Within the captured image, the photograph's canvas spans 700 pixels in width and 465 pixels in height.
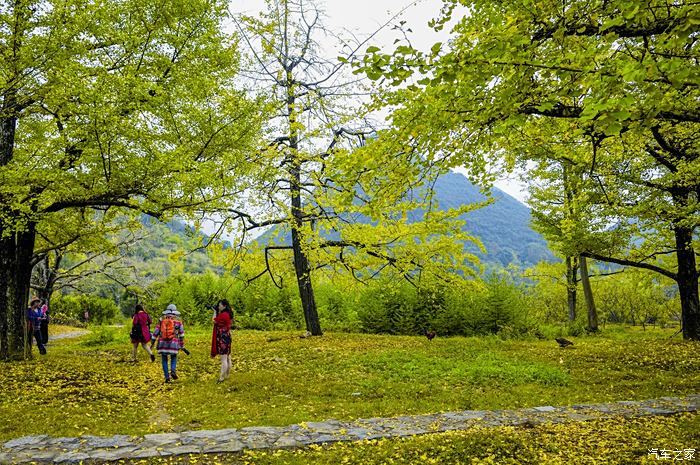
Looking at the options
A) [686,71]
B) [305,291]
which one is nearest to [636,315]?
[305,291]

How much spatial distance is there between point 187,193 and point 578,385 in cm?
973

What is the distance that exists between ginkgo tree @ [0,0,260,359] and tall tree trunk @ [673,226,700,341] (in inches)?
562

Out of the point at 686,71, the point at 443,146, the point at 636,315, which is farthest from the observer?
the point at 636,315

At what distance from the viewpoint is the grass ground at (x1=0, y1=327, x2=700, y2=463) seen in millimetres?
7391

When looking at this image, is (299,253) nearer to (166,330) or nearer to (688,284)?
(166,330)

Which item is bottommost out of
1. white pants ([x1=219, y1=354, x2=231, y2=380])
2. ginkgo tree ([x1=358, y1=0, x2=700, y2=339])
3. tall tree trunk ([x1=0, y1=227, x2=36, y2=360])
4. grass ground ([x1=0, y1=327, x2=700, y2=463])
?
grass ground ([x1=0, y1=327, x2=700, y2=463])

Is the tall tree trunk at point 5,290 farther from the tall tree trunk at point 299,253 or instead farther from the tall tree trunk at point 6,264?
the tall tree trunk at point 299,253

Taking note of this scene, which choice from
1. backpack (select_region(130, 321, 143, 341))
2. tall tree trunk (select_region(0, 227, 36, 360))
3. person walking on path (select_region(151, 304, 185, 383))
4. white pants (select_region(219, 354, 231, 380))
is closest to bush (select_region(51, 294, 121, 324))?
tall tree trunk (select_region(0, 227, 36, 360))

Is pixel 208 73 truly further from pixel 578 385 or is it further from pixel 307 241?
pixel 578 385

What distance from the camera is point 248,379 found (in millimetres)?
10180

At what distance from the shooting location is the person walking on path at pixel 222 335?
32.4 ft

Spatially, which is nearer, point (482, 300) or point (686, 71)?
point (686, 71)

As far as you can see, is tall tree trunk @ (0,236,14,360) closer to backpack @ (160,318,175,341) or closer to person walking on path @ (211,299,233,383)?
backpack @ (160,318,175,341)

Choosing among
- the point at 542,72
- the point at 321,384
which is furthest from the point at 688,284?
the point at 542,72
